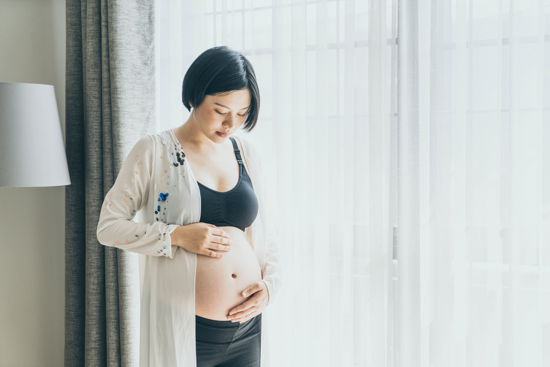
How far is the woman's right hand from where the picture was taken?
1027mm

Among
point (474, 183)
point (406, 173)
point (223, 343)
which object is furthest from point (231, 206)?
point (474, 183)

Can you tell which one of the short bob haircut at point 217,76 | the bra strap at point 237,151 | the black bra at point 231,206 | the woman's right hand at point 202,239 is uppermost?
the short bob haircut at point 217,76

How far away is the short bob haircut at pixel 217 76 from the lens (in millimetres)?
1050

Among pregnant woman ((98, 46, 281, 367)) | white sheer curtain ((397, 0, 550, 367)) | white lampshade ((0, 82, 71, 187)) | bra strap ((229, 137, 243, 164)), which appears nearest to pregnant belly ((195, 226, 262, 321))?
pregnant woman ((98, 46, 281, 367))

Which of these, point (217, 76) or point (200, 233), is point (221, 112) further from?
point (200, 233)

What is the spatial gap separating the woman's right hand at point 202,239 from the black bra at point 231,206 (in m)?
0.05

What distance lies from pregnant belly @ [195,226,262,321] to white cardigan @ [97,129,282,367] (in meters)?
0.02

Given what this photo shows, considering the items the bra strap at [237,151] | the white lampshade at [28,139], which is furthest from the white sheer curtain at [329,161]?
the white lampshade at [28,139]

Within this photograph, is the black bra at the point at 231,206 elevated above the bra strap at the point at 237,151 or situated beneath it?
situated beneath

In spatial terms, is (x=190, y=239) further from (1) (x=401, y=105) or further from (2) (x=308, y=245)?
(1) (x=401, y=105)

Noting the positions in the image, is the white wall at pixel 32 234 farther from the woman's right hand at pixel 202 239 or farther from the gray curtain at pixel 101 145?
the woman's right hand at pixel 202 239

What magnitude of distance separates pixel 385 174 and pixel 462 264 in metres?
0.37

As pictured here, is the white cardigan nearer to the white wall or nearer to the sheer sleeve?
the sheer sleeve

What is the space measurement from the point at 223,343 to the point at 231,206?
369mm
